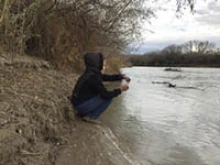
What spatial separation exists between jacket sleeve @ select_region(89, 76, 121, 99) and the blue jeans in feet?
0.52

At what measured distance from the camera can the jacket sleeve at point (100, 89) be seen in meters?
7.07

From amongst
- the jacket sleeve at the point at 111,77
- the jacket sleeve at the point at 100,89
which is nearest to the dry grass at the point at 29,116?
the jacket sleeve at the point at 100,89

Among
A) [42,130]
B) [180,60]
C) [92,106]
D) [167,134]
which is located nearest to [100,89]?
[92,106]

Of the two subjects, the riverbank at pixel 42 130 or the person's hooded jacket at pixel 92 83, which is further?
the person's hooded jacket at pixel 92 83

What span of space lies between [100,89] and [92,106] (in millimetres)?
403

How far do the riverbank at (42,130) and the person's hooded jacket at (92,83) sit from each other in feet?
1.58

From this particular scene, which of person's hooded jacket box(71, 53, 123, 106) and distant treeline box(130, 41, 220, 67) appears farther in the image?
distant treeline box(130, 41, 220, 67)

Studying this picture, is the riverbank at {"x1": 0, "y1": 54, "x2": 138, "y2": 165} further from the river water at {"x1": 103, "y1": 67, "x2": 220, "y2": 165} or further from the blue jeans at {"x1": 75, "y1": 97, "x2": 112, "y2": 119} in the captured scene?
the river water at {"x1": 103, "y1": 67, "x2": 220, "y2": 165}

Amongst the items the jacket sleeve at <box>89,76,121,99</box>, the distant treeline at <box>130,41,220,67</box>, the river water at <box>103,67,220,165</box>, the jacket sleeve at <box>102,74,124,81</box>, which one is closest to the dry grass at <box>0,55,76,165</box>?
the jacket sleeve at <box>89,76,121,99</box>

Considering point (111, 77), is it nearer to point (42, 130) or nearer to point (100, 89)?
point (100, 89)

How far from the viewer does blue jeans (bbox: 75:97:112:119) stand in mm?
7289

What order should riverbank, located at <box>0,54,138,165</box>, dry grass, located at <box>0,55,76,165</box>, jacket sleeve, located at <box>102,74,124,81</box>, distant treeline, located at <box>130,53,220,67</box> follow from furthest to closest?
distant treeline, located at <box>130,53,220,67</box>, jacket sleeve, located at <box>102,74,124,81</box>, riverbank, located at <box>0,54,138,165</box>, dry grass, located at <box>0,55,76,165</box>

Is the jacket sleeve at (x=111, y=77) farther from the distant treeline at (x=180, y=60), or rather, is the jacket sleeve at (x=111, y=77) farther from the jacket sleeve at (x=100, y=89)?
the distant treeline at (x=180, y=60)

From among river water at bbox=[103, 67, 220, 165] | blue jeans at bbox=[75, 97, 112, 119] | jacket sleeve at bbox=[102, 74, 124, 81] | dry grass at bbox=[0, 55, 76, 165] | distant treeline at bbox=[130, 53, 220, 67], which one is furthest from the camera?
distant treeline at bbox=[130, 53, 220, 67]
